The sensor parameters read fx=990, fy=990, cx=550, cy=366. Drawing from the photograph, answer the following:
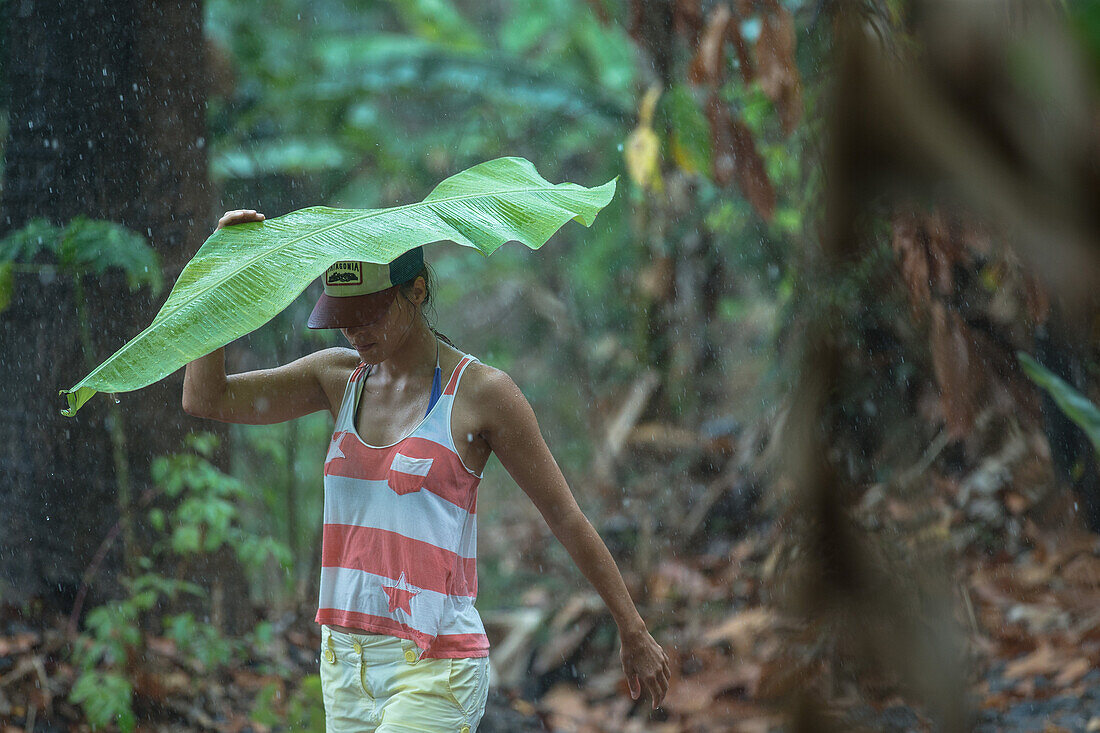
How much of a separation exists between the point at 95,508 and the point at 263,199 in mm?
2089

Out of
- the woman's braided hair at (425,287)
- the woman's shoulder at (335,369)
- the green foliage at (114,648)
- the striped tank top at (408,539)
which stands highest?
the woman's braided hair at (425,287)

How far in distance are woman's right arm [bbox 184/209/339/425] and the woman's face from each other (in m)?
0.23

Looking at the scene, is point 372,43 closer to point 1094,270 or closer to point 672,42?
point 672,42

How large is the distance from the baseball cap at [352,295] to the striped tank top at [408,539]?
0.78 ft

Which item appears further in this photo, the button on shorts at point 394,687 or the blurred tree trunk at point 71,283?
the blurred tree trunk at point 71,283

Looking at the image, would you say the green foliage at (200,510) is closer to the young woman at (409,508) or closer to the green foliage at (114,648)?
the green foliage at (114,648)

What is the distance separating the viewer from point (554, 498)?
7.20 feet

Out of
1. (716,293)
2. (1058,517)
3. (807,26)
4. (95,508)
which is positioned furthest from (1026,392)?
(95,508)

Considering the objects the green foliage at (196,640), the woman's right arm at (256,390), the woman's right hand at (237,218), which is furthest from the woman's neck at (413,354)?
the green foliage at (196,640)

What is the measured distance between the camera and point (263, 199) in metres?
5.66

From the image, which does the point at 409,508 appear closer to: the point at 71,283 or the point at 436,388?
the point at 436,388

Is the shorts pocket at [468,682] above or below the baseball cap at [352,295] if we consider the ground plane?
below

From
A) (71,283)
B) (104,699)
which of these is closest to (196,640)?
(104,699)

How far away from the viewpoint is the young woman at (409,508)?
2.09m
